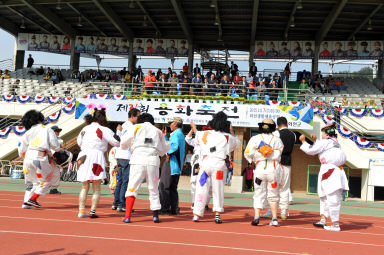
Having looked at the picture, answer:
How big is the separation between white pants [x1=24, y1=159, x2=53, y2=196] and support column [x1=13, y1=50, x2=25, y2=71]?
29290mm

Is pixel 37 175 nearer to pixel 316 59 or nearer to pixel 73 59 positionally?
pixel 316 59

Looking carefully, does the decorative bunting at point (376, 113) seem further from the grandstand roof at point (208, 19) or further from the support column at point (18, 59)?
the support column at point (18, 59)

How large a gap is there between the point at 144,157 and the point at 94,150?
1092mm

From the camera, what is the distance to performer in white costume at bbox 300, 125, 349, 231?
722cm

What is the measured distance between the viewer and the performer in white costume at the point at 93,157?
7.19 meters

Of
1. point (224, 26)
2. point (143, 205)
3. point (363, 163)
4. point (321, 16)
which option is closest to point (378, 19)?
point (321, 16)

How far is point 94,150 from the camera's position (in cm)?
738

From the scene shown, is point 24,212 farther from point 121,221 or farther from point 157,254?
point 157,254

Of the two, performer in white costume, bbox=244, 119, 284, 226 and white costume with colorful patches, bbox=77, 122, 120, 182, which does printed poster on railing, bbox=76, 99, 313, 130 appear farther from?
white costume with colorful patches, bbox=77, 122, 120, 182

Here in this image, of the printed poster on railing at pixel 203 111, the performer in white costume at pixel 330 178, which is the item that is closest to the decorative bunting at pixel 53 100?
the printed poster on railing at pixel 203 111

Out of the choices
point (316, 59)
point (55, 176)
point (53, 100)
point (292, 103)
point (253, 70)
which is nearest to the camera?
point (55, 176)

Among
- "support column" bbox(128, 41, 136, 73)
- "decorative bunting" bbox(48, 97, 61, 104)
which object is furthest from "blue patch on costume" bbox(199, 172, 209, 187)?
"support column" bbox(128, 41, 136, 73)

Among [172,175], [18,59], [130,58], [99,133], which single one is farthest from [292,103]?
[18,59]

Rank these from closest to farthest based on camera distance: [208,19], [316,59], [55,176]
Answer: [55,176]
[208,19]
[316,59]
